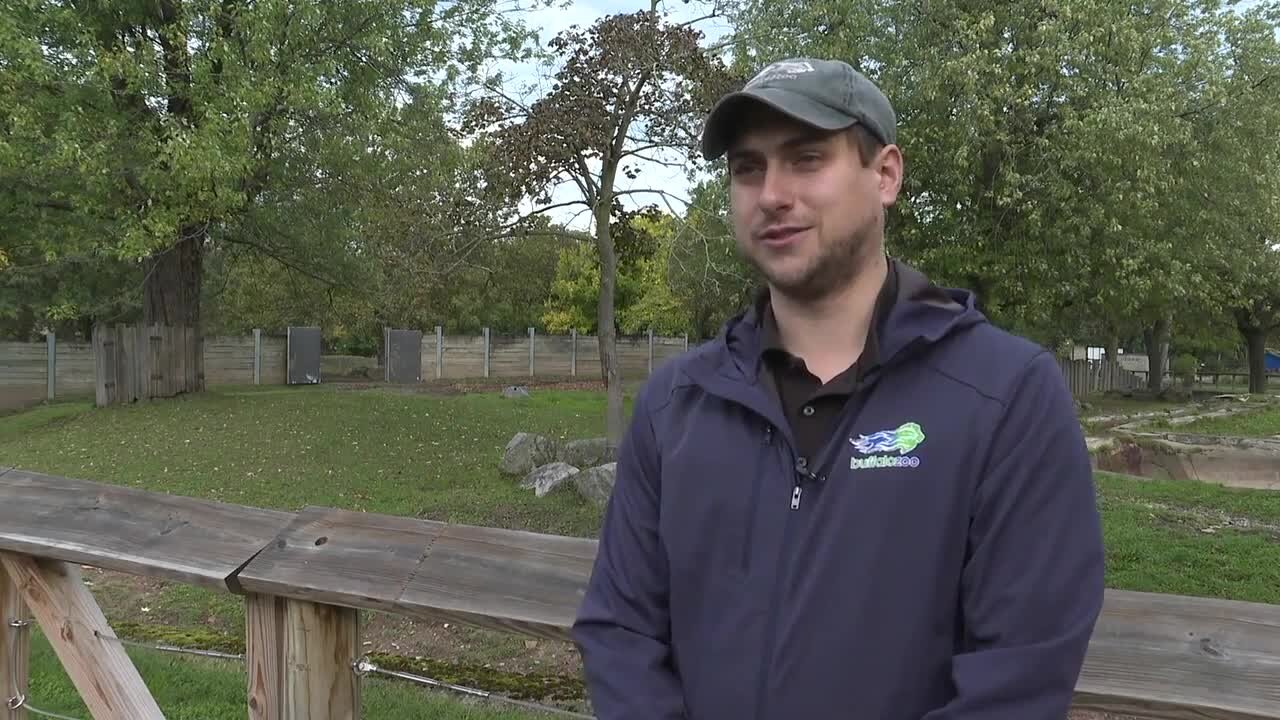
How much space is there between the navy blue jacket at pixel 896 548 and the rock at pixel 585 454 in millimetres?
10582

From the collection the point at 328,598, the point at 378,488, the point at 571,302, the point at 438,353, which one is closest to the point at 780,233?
the point at 328,598

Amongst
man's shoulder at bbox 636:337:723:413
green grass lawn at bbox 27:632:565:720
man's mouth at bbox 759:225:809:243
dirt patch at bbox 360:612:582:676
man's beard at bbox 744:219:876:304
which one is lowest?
dirt patch at bbox 360:612:582:676

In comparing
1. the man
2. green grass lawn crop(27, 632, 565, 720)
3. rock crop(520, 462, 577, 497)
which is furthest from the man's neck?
rock crop(520, 462, 577, 497)

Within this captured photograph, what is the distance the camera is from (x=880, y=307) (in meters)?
1.70

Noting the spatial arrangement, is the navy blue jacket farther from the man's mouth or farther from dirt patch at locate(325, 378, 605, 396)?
dirt patch at locate(325, 378, 605, 396)

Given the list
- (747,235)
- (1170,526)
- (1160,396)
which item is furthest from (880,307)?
(1160,396)

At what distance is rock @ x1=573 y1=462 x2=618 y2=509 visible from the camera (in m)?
9.74

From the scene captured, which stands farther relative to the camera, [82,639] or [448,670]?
[448,670]

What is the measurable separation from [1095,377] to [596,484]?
37052mm

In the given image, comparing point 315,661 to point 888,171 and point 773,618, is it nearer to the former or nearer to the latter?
point 773,618

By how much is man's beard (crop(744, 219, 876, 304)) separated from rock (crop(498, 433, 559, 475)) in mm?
10480

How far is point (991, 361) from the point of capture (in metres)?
1.55

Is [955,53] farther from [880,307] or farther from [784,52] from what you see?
[880,307]

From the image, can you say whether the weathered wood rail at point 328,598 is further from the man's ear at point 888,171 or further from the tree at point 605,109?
the tree at point 605,109
